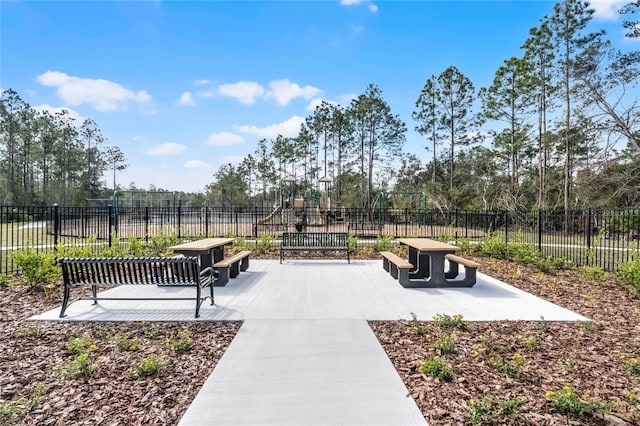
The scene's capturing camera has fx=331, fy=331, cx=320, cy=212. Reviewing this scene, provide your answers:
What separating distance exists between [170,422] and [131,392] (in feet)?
2.21

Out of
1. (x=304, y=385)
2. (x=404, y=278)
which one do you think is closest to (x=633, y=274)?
(x=404, y=278)

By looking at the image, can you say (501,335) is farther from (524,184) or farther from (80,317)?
(524,184)

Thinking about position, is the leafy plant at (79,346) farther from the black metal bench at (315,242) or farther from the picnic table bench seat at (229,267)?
the black metal bench at (315,242)

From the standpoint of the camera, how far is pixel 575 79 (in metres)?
17.3

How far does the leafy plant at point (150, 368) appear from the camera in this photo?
321 cm

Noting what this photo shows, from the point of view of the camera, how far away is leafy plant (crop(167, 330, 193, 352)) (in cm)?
376

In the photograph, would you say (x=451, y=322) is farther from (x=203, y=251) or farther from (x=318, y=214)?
Answer: (x=318, y=214)

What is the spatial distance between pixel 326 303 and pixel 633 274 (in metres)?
5.85

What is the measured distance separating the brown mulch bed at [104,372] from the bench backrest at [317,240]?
5620mm

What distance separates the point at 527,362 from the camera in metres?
3.50

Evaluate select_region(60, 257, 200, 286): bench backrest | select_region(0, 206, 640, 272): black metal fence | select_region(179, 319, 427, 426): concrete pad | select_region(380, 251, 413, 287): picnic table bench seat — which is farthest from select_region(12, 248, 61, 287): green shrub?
select_region(380, 251, 413, 287): picnic table bench seat

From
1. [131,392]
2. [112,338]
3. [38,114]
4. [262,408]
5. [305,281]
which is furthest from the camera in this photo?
[38,114]

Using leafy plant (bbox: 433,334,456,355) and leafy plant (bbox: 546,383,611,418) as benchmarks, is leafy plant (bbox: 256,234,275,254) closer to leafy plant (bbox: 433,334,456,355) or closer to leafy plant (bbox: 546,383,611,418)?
leafy plant (bbox: 433,334,456,355)

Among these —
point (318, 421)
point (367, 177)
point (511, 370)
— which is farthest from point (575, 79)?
point (367, 177)
